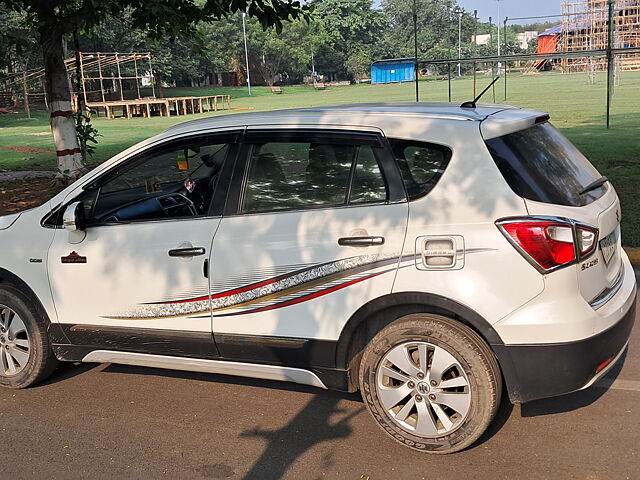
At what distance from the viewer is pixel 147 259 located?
4141mm

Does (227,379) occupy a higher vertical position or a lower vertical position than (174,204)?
lower

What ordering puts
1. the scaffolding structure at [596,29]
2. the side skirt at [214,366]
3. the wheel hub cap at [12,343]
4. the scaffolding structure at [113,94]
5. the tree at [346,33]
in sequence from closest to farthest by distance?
the side skirt at [214,366] → the wheel hub cap at [12,343] → the scaffolding structure at [596,29] → the scaffolding structure at [113,94] → the tree at [346,33]

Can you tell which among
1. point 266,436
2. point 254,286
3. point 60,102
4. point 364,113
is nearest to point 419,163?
point 364,113

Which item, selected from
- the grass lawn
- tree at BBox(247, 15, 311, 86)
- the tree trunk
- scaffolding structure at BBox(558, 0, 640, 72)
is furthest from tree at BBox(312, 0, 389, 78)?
the tree trunk

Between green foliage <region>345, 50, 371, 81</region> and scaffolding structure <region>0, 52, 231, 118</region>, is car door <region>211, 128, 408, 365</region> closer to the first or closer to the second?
scaffolding structure <region>0, 52, 231, 118</region>

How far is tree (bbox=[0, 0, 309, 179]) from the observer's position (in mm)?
9258

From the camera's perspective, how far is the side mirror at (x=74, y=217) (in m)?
4.26

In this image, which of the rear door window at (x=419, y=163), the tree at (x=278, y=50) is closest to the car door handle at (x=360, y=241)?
the rear door window at (x=419, y=163)

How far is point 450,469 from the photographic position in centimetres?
354

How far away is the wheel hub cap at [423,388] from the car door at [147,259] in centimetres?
104

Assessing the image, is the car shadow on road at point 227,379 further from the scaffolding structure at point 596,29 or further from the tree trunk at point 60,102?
the scaffolding structure at point 596,29

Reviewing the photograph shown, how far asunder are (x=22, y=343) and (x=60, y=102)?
7462 millimetres

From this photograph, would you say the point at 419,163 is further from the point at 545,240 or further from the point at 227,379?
the point at 227,379

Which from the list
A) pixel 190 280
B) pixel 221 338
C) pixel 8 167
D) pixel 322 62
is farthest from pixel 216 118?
pixel 322 62
